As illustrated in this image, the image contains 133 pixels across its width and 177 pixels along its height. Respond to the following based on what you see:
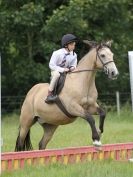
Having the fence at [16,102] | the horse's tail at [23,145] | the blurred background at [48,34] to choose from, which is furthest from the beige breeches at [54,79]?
the fence at [16,102]

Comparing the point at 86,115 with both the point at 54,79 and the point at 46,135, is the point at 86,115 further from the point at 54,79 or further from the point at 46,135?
the point at 46,135

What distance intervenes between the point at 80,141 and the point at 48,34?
12.2m

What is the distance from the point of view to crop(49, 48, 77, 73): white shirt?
11.1m

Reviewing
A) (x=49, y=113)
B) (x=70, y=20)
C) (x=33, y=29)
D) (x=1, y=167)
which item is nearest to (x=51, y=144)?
(x=49, y=113)

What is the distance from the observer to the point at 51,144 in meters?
14.5

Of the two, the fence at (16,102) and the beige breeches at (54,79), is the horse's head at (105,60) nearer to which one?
the beige breeches at (54,79)

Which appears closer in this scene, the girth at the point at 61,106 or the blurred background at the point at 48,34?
the girth at the point at 61,106

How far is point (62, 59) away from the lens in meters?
11.1

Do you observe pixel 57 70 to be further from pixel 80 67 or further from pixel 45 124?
pixel 45 124

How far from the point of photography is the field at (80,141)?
8.22 m

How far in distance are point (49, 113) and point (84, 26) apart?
14.9m

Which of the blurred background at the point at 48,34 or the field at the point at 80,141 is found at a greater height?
the blurred background at the point at 48,34

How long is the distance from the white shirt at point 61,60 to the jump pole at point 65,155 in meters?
1.90

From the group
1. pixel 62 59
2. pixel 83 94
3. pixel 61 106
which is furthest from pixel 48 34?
pixel 83 94
